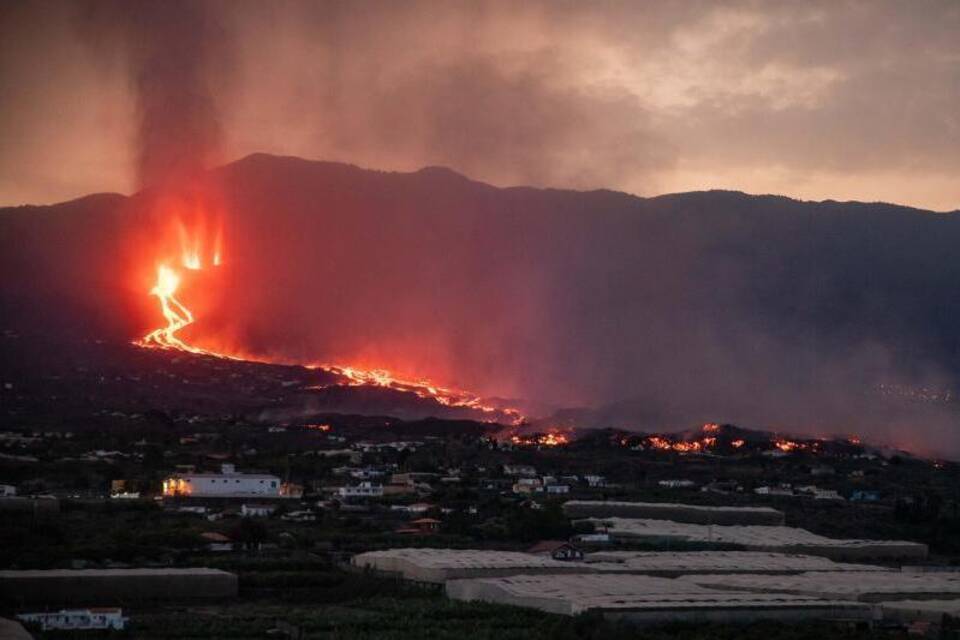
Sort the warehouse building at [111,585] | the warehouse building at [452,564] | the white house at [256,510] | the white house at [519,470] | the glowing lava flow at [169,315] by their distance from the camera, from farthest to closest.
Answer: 1. the glowing lava flow at [169,315]
2. the white house at [519,470]
3. the white house at [256,510]
4. the warehouse building at [452,564]
5. the warehouse building at [111,585]

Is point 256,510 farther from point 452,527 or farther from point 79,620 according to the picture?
point 79,620

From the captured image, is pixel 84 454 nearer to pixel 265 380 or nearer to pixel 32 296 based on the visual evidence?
pixel 265 380

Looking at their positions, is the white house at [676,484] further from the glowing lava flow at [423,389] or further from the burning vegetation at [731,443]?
the glowing lava flow at [423,389]

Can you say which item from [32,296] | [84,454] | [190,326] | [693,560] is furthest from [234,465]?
[32,296]

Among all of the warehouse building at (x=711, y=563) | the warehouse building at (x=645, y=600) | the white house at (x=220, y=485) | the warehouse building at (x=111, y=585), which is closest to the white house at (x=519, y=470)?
the white house at (x=220, y=485)

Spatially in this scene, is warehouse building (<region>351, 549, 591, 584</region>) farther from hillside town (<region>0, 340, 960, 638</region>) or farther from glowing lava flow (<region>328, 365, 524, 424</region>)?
glowing lava flow (<region>328, 365, 524, 424</region>)
